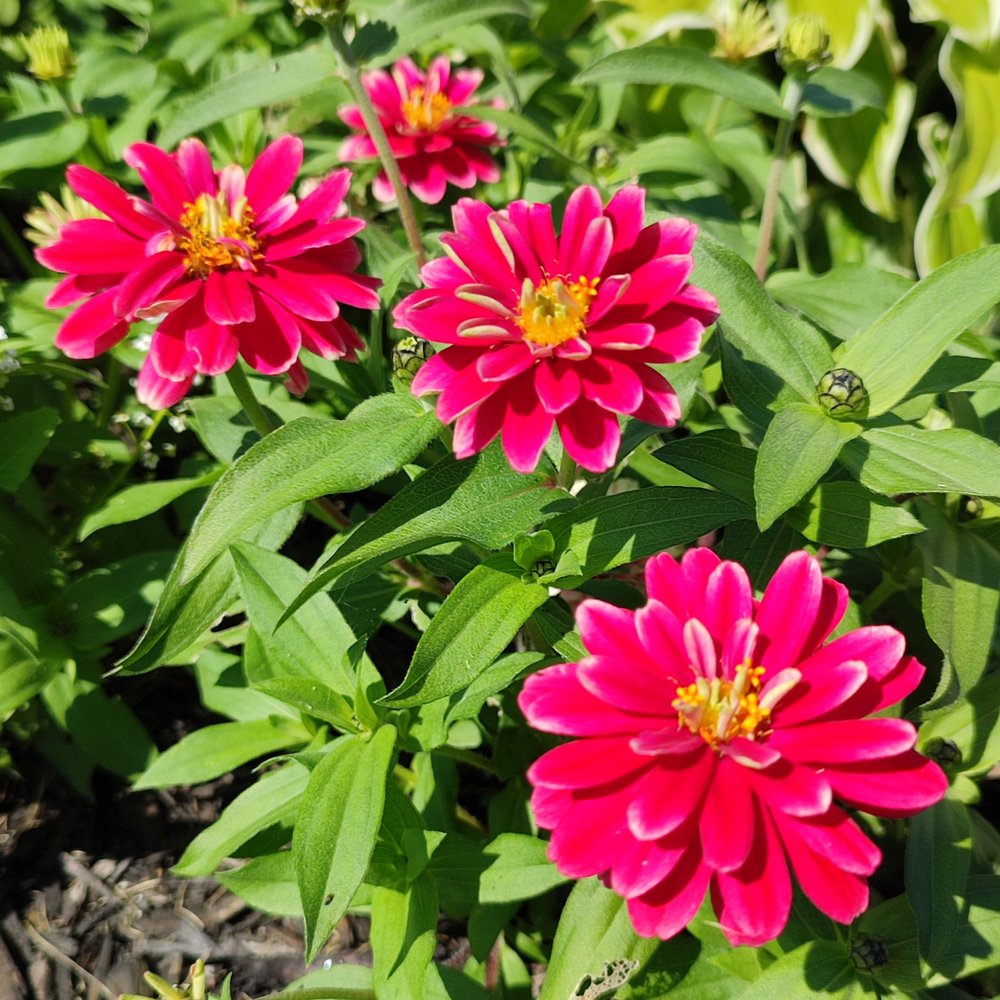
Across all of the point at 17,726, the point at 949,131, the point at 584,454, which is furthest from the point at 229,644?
the point at 949,131

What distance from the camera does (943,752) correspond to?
1330mm

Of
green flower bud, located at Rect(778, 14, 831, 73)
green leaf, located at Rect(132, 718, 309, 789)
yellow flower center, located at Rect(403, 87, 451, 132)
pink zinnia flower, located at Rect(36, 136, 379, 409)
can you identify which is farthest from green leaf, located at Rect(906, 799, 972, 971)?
yellow flower center, located at Rect(403, 87, 451, 132)

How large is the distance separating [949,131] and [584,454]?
2.13m

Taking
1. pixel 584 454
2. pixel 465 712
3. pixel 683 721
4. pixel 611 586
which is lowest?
pixel 611 586

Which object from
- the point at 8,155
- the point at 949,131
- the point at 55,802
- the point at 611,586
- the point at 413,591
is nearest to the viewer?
the point at 611,586

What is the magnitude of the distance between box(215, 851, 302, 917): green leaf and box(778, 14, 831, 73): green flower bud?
147 cm

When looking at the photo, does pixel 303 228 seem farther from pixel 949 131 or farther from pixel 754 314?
pixel 949 131

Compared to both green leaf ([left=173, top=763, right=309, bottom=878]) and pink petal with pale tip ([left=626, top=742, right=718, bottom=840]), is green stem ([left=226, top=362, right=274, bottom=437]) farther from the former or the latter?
pink petal with pale tip ([left=626, top=742, right=718, bottom=840])

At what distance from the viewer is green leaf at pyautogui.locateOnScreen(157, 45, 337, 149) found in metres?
1.57

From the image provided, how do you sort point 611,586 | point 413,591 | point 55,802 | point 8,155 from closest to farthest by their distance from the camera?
point 611,586 < point 413,591 < point 55,802 < point 8,155

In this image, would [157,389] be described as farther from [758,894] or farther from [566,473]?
[758,894]

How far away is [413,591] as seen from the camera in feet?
5.57

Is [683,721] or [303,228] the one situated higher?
[303,228]

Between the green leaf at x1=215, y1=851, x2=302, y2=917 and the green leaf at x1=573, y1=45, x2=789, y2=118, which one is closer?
the green leaf at x1=215, y1=851, x2=302, y2=917
